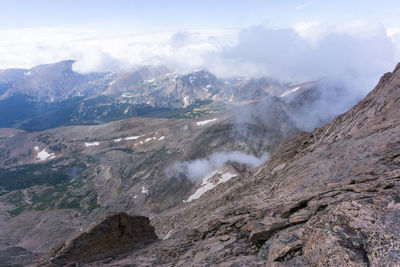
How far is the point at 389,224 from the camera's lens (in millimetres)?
10078

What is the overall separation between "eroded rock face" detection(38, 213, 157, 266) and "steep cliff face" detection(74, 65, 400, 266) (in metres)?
3.90

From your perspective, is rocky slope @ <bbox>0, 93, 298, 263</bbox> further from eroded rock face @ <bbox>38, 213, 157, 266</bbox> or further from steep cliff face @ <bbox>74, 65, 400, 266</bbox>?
steep cliff face @ <bbox>74, 65, 400, 266</bbox>

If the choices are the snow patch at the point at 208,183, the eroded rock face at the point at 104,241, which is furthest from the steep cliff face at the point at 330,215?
the snow patch at the point at 208,183

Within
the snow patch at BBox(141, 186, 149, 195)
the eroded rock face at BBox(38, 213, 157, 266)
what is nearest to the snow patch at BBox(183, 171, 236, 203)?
the snow patch at BBox(141, 186, 149, 195)

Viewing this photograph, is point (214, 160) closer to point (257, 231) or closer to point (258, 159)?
point (258, 159)

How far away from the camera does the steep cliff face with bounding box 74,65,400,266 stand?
33.6ft

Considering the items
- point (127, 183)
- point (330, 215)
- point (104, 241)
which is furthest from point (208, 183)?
point (330, 215)

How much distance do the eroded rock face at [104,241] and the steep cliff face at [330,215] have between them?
12.8 ft

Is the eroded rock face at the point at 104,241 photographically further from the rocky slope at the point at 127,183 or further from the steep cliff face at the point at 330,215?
the rocky slope at the point at 127,183

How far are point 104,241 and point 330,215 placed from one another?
25.6 meters

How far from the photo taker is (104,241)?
94.8 ft

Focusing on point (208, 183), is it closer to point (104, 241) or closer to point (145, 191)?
point (145, 191)

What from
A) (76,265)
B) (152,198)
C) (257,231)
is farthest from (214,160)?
(257,231)

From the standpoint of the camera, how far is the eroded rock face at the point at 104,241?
85.0 feet
